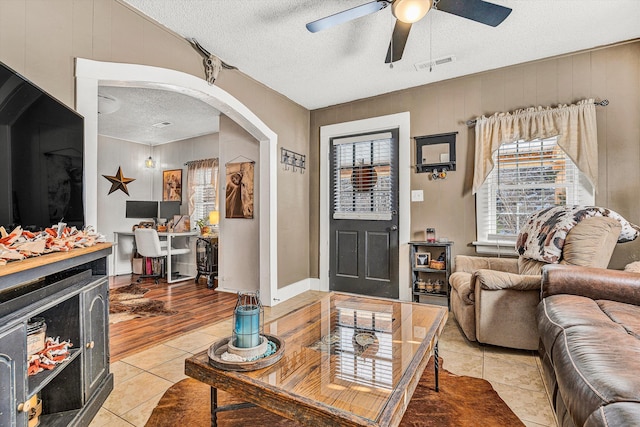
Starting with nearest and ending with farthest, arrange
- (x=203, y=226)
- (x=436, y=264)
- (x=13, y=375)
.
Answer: (x=13, y=375) < (x=436, y=264) < (x=203, y=226)

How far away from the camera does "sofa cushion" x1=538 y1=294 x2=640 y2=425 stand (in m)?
0.99

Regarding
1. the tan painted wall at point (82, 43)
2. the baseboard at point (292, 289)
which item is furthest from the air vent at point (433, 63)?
the baseboard at point (292, 289)

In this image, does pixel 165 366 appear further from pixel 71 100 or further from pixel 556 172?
pixel 556 172

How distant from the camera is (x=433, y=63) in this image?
128 inches

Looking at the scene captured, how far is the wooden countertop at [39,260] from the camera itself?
1078 millimetres

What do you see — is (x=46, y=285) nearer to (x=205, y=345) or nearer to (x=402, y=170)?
(x=205, y=345)

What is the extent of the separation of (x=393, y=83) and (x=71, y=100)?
3.18m

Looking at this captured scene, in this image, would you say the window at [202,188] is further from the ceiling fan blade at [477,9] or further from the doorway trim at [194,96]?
the ceiling fan blade at [477,9]

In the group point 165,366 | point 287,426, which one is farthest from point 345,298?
point 165,366

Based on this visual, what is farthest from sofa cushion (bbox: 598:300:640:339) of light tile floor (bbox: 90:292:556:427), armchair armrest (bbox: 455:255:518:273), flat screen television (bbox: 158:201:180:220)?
flat screen television (bbox: 158:201:180:220)

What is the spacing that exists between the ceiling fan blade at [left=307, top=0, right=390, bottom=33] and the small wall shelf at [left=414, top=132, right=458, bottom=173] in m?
2.02

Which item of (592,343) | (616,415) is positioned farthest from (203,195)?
(616,415)

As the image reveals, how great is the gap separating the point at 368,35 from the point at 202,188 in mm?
4312

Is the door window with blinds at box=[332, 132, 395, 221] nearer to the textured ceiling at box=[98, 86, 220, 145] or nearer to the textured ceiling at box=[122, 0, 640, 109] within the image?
the textured ceiling at box=[122, 0, 640, 109]
